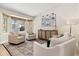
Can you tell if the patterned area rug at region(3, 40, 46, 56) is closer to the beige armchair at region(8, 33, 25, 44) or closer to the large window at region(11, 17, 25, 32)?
the beige armchair at region(8, 33, 25, 44)

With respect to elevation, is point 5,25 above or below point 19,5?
below

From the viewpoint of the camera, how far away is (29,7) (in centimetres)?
197

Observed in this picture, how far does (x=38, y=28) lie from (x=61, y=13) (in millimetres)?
610

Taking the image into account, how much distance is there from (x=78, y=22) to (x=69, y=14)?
26 centimetres

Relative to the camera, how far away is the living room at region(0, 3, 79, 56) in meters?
1.95

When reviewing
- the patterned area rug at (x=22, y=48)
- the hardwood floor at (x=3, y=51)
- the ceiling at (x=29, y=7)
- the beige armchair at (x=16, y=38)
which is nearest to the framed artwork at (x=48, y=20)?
the ceiling at (x=29, y=7)

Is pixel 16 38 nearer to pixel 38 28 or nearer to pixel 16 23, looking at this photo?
pixel 16 23

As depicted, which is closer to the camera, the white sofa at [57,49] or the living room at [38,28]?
the white sofa at [57,49]

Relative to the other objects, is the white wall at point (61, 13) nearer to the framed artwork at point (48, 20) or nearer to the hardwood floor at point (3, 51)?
the framed artwork at point (48, 20)

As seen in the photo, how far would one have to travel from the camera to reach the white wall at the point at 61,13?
6.40ft

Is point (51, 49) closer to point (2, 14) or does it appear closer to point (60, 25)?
point (60, 25)

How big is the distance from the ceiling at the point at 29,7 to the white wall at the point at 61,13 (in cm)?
9

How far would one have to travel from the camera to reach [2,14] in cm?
197

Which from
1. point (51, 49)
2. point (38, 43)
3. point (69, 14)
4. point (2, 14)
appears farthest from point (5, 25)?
point (69, 14)
